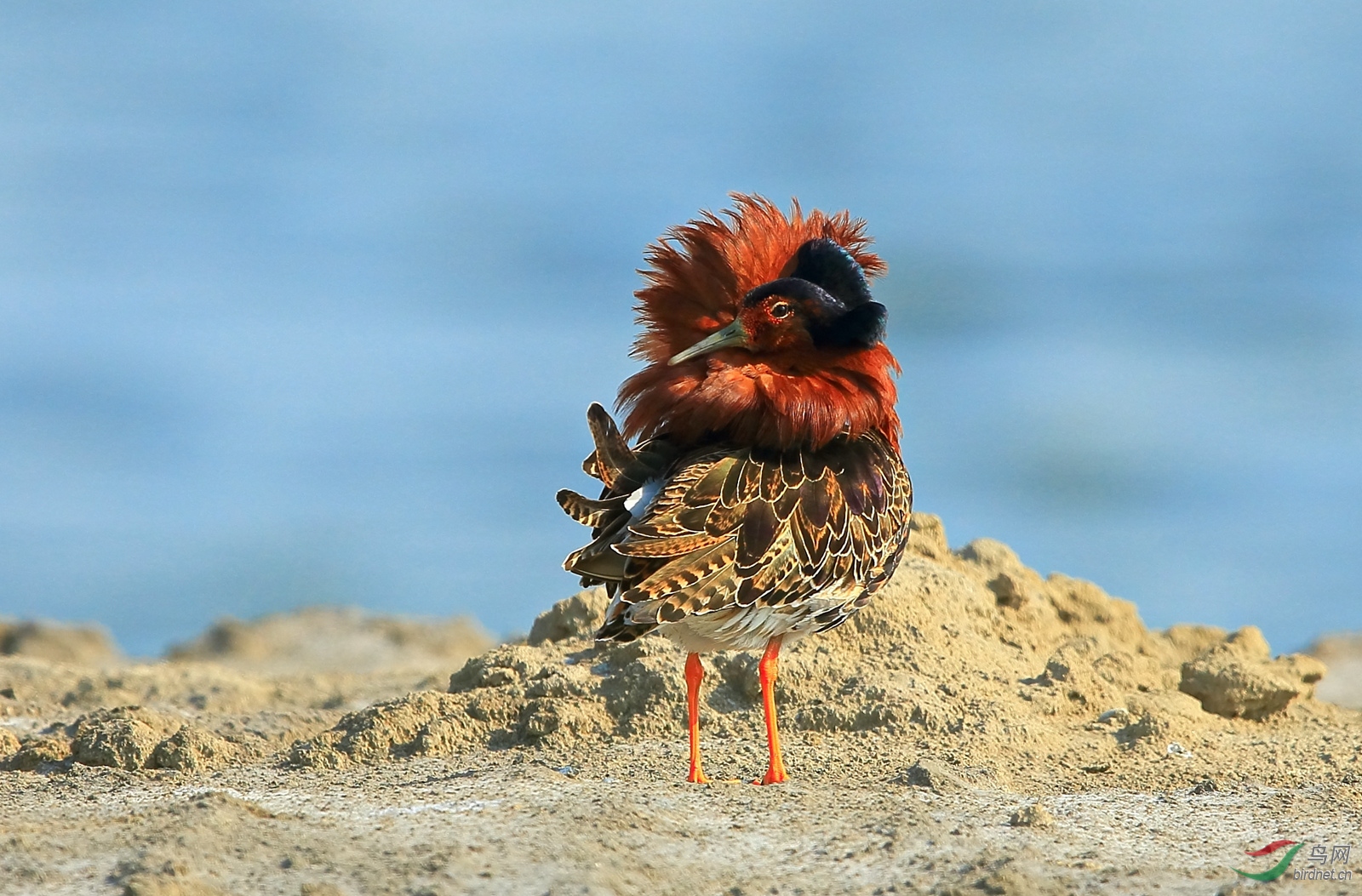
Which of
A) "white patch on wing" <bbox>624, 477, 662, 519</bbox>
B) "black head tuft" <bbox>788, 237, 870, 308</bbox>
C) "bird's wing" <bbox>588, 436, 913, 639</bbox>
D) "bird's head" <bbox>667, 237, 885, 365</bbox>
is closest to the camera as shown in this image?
"bird's wing" <bbox>588, 436, 913, 639</bbox>

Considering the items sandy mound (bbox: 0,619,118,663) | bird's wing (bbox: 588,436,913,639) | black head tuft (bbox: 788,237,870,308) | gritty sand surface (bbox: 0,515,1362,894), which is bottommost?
gritty sand surface (bbox: 0,515,1362,894)

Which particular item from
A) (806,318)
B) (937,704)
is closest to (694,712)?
(937,704)

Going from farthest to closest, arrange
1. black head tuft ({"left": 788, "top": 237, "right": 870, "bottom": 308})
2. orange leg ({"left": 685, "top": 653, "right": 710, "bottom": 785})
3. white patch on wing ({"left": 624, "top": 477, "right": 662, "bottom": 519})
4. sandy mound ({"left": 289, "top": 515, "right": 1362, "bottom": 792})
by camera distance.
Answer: sandy mound ({"left": 289, "top": 515, "right": 1362, "bottom": 792}), black head tuft ({"left": 788, "top": 237, "right": 870, "bottom": 308}), orange leg ({"left": 685, "top": 653, "right": 710, "bottom": 785}), white patch on wing ({"left": 624, "top": 477, "right": 662, "bottom": 519})

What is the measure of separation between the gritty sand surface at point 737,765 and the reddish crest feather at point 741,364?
5.81 feet

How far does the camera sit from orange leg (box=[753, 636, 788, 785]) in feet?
25.2

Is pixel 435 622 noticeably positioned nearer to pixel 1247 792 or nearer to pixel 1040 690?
pixel 1040 690

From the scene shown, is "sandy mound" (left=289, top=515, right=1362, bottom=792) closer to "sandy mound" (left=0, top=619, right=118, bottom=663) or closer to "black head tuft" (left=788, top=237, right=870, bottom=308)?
"black head tuft" (left=788, top=237, right=870, bottom=308)

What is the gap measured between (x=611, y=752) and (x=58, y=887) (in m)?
3.32

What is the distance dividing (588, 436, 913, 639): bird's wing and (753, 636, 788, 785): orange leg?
0.32 metres

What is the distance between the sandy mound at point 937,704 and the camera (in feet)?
27.7

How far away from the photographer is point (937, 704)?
8.87 meters

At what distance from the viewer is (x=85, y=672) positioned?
12.2m

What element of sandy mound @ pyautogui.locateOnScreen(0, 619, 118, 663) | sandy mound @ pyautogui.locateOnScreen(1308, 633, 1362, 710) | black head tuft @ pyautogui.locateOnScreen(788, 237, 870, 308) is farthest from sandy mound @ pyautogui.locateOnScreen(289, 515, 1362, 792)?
sandy mound @ pyautogui.locateOnScreen(0, 619, 118, 663)

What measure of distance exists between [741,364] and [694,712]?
1.87 m
